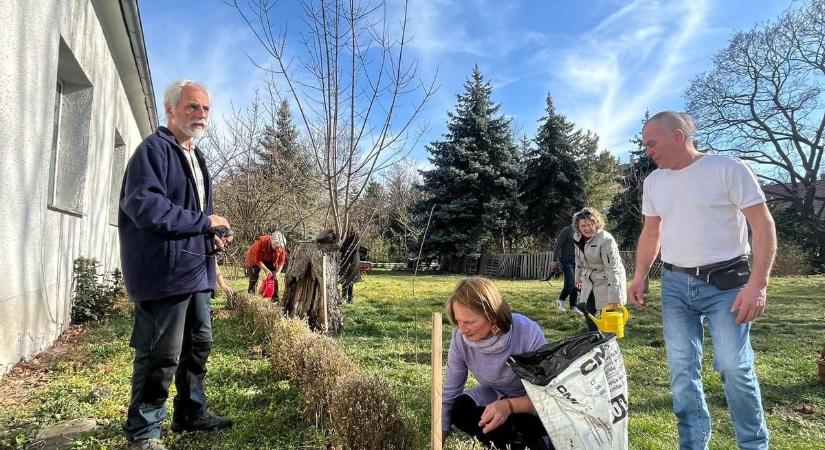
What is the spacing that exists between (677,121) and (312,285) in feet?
15.3

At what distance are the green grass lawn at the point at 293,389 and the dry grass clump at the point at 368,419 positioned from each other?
125 mm

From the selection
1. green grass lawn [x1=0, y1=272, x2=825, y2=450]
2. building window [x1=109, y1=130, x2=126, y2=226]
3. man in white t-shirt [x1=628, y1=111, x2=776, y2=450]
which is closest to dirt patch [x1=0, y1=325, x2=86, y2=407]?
green grass lawn [x1=0, y1=272, x2=825, y2=450]

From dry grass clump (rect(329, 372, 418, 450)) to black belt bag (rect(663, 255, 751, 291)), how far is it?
5.33 feet

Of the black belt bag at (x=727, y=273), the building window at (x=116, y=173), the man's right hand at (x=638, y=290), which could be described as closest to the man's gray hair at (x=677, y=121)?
the black belt bag at (x=727, y=273)

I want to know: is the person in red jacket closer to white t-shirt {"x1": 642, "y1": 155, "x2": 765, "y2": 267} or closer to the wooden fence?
white t-shirt {"x1": 642, "y1": 155, "x2": 765, "y2": 267}

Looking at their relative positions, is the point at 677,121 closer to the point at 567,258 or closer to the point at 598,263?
the point at 598,263

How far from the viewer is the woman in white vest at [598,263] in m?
5.16

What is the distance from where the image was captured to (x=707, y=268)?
2.43 meters

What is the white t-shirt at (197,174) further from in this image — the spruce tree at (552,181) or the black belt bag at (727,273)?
the spruce tree at (552,181)

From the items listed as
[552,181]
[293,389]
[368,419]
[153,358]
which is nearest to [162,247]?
[153,358]

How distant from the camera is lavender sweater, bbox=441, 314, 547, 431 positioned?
2475mm

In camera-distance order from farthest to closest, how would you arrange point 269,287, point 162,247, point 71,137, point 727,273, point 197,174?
1. point 269,287
2. point 71,137
3. point 197,174
4. point 727,273
5. point 162,247

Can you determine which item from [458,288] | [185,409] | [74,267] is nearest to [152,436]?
[185,409]

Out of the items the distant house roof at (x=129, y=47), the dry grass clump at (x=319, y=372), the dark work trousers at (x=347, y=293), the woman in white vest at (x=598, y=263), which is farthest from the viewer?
the dark work trousers at (x=347, y=293)
